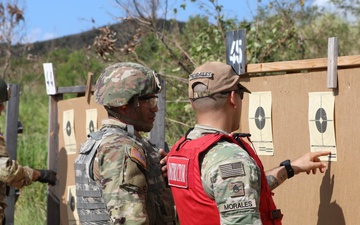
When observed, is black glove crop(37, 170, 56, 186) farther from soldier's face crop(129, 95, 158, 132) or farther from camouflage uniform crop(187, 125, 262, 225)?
camouflage uniform crop(187, 125, 262, 225)

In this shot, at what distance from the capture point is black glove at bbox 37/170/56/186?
19.5 ft

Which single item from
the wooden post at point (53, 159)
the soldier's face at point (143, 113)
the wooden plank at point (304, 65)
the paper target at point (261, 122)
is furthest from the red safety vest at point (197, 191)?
the wooden post at point (53, 159)

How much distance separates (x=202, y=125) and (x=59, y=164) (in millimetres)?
3561

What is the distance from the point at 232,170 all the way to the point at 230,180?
A: 0.12 ft

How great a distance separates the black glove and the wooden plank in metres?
2.51

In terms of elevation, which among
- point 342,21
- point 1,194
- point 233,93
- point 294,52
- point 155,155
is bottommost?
point 1,194

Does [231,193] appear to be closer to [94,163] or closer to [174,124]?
[94,163]

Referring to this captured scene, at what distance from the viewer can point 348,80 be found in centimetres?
353

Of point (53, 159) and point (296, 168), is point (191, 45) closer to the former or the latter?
point (53, 159)

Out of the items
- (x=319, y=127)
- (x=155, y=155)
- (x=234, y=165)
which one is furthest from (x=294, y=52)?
(x=234, y=165)

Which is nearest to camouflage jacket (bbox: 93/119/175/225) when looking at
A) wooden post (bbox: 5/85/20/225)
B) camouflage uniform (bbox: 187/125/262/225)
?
camouflage uniform (bbox: 187/125/262/225)

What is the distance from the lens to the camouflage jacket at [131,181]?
9.75 ft

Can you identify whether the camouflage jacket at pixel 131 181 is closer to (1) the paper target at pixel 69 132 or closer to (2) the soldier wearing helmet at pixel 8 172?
(2) the soldier wearing helmet at pixel 8 172

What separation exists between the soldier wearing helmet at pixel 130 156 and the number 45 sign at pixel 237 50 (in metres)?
0.81
